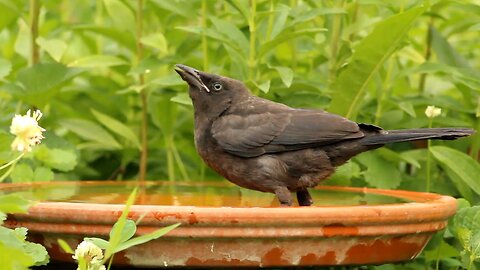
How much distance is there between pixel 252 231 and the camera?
9.32ft

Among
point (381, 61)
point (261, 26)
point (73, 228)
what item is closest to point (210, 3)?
point (261, 26)

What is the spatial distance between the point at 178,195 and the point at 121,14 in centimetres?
136

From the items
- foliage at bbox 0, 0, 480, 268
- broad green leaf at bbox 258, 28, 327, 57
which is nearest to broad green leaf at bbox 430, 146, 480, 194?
foliage at bbox 0, 0, 480, 268

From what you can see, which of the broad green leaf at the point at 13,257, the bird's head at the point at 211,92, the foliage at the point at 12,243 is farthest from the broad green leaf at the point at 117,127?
the broad green leaf at the point at 13,257

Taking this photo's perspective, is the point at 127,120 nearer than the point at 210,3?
No

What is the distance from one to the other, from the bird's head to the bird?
10 cm

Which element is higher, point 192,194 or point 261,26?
point 261,26

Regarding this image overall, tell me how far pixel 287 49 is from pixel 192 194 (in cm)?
203

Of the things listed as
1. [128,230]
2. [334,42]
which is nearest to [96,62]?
[334,42]

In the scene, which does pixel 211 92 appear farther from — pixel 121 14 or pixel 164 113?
pixel 121 14

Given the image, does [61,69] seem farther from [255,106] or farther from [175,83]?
[255,106]

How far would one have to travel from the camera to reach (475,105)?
4641 millimetres

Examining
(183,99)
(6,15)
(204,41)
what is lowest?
(183,99)

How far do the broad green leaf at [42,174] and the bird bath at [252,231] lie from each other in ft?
3.89
